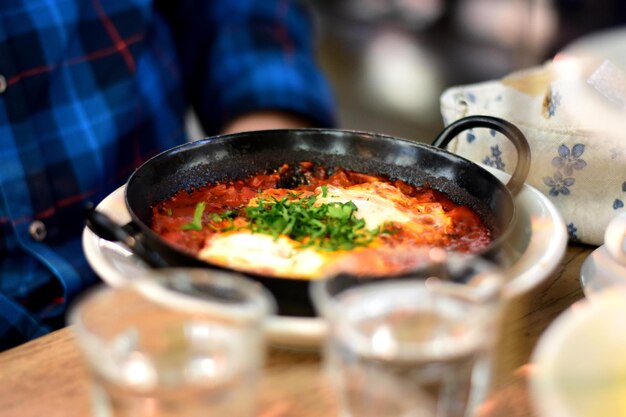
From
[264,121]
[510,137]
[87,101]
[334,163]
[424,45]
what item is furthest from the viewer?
[424,45]

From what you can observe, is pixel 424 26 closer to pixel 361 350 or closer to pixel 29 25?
pixel 29 25

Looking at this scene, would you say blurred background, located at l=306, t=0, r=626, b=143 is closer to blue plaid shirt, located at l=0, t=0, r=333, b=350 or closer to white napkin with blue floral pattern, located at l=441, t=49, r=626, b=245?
blue plaid shirt, located at l=0, t=0, r=333, b=350

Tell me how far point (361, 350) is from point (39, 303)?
3.29 feet

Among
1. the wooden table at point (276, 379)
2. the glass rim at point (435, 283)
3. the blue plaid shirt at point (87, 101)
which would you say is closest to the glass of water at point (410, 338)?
the glass rim at point (435, 283)

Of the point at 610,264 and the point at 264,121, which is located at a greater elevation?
the point at 610,264

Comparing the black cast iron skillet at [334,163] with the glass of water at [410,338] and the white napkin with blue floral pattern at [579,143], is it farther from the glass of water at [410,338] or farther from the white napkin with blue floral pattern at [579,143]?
the glass of water at [410,338]

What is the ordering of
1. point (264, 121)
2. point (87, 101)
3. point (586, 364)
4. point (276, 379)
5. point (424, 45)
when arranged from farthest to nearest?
point (424, 45) → point (264, 121) → point (87, 101) → point (276, 379) → point (586, 364)

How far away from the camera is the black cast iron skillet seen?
1.12 metres

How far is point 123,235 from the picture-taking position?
956 millimetres

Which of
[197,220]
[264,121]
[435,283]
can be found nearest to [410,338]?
[435,283]

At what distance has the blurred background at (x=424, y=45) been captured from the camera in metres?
3.23

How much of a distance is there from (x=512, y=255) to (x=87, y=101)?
100cm

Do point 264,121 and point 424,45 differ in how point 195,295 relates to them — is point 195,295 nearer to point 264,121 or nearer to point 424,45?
point 264,121

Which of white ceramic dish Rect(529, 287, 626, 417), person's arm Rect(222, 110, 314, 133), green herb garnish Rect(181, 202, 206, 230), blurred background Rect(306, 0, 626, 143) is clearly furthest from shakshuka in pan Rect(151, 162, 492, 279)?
blurred background Rect(306, 0, 626, 143)
